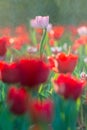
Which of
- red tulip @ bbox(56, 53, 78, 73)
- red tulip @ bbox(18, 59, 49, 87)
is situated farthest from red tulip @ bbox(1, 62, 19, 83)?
red tulip @ bbox(56, 53, 78, 73)

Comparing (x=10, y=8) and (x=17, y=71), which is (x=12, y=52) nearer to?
(x=17, y=71)

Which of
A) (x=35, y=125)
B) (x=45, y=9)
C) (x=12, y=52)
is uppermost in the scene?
(x=45, y=9)

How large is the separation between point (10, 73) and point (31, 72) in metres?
0.03

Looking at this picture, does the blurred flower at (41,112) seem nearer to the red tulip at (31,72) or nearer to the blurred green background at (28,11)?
the red tulip at (31,72)

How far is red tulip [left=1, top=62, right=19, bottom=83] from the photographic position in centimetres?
51

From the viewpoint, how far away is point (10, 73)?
515 millimetres

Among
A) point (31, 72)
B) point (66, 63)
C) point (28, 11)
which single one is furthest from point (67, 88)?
point (28, 11)

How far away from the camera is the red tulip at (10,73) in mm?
506

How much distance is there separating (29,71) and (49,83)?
0.27m

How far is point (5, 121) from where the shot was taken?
0.48 meters

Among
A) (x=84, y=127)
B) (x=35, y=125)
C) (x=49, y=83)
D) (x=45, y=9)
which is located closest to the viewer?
(x=35, y=125)

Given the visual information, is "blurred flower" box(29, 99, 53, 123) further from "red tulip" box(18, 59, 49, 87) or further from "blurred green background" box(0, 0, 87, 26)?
"blurred green background" box(0, 0, 87, 26)

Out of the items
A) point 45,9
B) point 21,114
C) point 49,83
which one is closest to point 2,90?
point 49,83

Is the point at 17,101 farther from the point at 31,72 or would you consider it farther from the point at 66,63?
the point at 66,63
